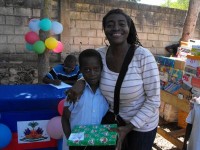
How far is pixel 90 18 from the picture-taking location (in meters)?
6.33

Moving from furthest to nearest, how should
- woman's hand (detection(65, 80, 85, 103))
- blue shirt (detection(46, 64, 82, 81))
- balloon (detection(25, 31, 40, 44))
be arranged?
1. balloon (detection(25, 31, 40, 44))
2. blue shirt (detection(46, 64, 82, 81))
3. woman's hand (detection(65, 80, 85, 103))

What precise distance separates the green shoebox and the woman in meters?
0.10

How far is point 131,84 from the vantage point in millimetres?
1595

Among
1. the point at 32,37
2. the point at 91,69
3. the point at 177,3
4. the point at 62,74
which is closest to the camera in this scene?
the point at 91,69

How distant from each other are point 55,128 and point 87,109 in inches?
32.6

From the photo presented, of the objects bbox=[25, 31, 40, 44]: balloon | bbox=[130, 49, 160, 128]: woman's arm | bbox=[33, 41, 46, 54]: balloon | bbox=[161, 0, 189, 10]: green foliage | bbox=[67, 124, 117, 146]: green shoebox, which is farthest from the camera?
bbox=[161, 0, 189, 10]: green foliage

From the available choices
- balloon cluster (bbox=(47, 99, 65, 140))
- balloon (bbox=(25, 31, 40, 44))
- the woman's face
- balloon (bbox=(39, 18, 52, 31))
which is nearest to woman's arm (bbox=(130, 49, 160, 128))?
the woman's face

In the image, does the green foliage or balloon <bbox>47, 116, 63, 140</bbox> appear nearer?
balloon <bbox>47, 116, 63, 140</bbox>

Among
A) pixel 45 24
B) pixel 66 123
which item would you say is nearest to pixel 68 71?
pixel 45 24

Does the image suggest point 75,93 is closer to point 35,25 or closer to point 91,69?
point 91,69

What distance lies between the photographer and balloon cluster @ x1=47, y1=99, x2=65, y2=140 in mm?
2375

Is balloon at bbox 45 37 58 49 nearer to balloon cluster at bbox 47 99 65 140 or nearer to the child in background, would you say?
balloon cluster at bbox 47 99 65 140

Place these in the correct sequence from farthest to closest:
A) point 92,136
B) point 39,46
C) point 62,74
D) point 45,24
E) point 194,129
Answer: point 39,46 → point 45,24 → point 62,74 → point 194,129 → point 92,136

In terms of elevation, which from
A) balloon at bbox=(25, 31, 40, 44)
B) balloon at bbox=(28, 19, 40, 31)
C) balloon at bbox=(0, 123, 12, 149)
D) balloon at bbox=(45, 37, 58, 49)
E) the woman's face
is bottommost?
balloon at bbox=(0, 123, 12, 149)
